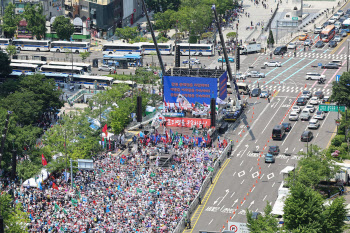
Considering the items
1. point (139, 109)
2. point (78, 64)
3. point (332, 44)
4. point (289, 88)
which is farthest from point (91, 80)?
point (332, 44)

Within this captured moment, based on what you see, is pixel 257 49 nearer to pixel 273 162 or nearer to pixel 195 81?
pixel 195 81

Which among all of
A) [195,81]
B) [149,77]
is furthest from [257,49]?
[195,81]

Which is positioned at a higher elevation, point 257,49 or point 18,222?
point 257,49

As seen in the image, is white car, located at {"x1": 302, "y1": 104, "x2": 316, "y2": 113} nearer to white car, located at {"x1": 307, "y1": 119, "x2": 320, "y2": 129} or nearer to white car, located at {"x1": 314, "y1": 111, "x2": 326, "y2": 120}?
white car, located at {"x1": 314, "y1": 111, "x2": 326, "y2": 120}

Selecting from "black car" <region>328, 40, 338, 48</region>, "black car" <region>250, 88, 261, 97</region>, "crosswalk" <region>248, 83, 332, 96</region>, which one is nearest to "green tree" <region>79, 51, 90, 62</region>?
"crosswalk" <region>248, 83, 332, 96</region>

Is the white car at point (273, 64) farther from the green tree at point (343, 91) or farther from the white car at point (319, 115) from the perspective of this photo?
the green tree at point (343, 91)

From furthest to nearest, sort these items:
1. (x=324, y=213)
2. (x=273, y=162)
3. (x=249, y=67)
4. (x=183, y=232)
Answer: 1. (x=249, y=67)
2. (x=273, y=162)
3. (x=183, y=232)
4. (x=324, y=213)

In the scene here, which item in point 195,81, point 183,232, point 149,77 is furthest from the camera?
point 149,77
